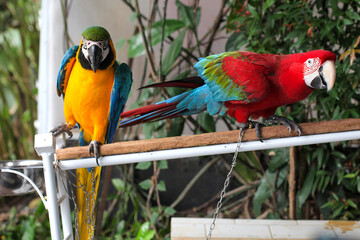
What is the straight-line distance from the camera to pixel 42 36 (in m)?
1.88

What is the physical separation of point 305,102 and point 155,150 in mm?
936

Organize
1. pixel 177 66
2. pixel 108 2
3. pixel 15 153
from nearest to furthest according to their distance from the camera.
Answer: pixel 108 2, pixel 177 66, pixel 15 153

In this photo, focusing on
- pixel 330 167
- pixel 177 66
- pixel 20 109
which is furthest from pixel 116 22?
pixel 20 109

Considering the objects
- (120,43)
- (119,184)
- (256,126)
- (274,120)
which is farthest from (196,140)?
(119,184)

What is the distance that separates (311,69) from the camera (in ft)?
3.11

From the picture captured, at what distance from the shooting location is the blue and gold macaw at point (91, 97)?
3.39ft

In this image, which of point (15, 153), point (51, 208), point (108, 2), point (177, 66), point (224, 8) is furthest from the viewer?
point (15, 153)

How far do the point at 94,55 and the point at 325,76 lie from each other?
57 centimetres

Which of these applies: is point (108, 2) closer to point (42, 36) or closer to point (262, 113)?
point (42, 36)

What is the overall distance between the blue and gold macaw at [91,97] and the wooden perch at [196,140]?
4 centimetres

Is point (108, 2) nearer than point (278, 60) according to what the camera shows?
No

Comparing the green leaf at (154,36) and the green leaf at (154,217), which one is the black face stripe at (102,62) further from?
the green leaf at (154,217)

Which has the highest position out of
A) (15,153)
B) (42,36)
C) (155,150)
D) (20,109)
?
(42,36)

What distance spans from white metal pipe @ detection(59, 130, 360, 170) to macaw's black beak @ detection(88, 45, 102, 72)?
243mm
